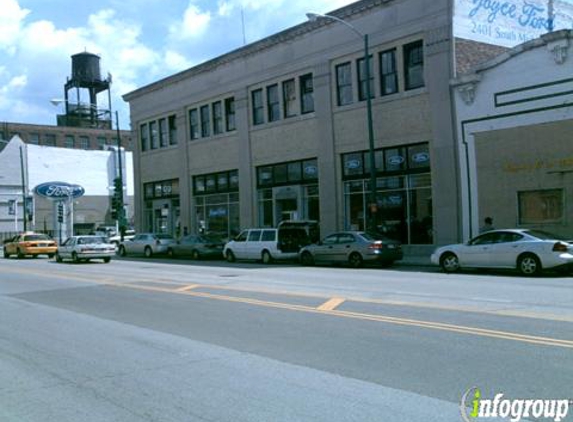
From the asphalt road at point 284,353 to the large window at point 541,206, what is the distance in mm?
7930

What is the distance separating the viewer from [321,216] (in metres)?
29.9

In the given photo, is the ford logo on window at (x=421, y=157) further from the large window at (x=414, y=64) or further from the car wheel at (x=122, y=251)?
the car wheel at (x=122, y=251)

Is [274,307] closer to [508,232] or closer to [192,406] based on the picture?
[192,406]

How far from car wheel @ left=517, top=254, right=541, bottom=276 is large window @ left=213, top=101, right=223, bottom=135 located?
23.0 metres

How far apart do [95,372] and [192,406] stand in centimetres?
196

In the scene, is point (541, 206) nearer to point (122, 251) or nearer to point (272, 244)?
point (272, 244)

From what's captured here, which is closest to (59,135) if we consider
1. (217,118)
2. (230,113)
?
(217,118)

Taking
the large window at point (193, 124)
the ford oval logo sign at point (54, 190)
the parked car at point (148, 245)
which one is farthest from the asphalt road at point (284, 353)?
the ford oval logo sign at point (54, 190)

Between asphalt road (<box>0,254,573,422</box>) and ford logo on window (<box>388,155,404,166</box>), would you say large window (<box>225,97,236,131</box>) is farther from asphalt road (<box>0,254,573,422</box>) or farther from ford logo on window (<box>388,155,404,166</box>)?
asphalt road (<box>0,254,573,422</box>)

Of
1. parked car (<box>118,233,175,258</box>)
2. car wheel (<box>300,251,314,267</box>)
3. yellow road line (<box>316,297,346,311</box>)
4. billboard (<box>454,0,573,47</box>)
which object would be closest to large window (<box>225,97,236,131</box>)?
parked car (<box>118,233,175,258</box>)

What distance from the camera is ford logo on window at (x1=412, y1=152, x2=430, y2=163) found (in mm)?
25842

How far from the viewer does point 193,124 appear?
39.5 metres

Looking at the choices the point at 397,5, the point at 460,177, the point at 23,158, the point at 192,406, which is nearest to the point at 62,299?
the point at 192,406

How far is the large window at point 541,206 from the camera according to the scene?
21.4m
